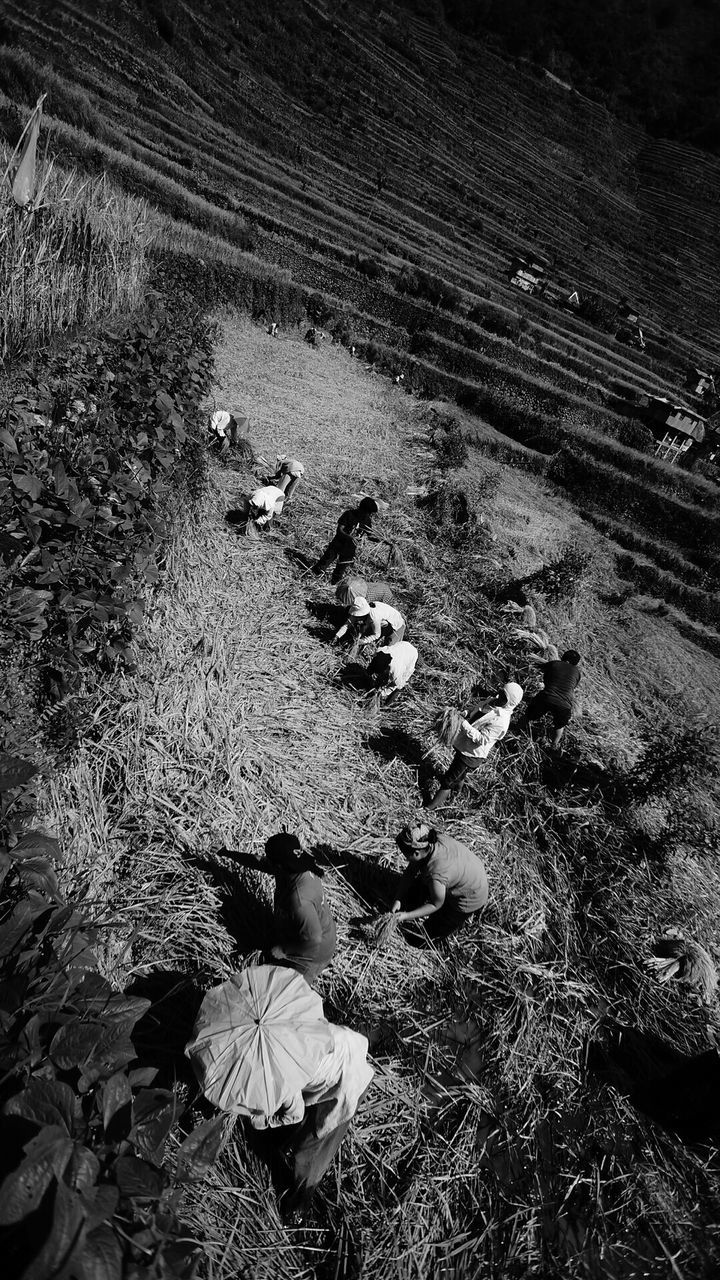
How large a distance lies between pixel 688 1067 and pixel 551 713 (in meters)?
3.04

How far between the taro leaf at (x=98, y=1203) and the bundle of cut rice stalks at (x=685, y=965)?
4.27 metres

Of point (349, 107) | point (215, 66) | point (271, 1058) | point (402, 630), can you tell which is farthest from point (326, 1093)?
point (349, 107)

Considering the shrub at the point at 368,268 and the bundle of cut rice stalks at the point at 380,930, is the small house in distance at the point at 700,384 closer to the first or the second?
the shrub at the point at 368,268

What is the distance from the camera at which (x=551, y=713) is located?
5.85 m

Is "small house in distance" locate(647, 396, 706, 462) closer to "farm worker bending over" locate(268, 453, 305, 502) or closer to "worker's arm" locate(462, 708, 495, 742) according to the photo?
"farm worker bending over" locate(268, 453, 305, 502)

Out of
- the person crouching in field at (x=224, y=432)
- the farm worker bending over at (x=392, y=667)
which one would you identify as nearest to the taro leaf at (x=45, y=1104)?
the farm worker bending over at (x=392, y=667)

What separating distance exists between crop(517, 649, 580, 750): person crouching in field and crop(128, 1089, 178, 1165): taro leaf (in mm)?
5003

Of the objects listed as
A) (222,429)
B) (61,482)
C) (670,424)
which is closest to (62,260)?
(222,429)

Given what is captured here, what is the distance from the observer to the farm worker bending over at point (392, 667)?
521 cm

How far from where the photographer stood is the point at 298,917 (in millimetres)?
2984

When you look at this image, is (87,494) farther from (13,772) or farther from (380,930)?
(380,930)

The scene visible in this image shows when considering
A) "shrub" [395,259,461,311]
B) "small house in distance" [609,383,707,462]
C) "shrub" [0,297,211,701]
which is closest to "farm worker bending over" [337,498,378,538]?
"shrub" [0,297,211,701]

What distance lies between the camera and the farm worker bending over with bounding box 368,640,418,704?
521 cm

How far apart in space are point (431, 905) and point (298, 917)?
105 cm
